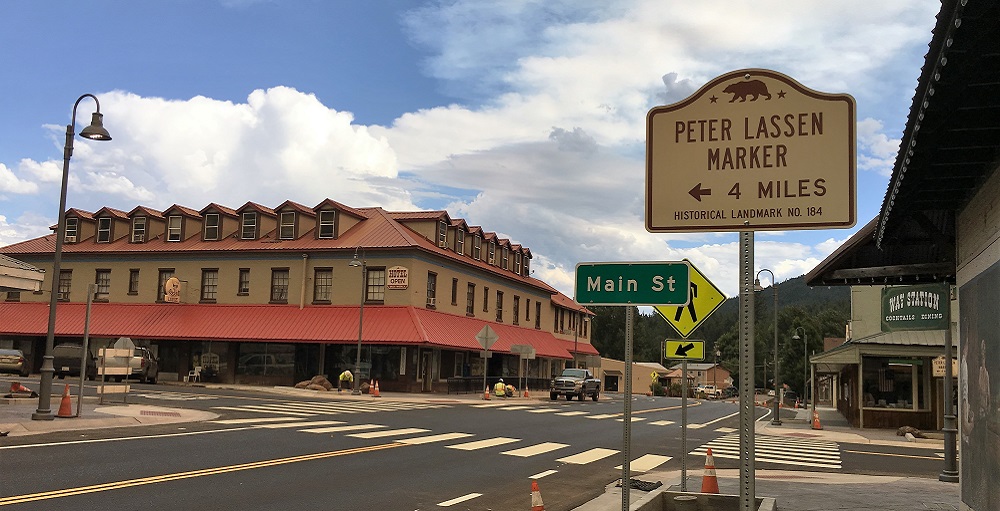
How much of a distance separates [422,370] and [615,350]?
91.3 metres

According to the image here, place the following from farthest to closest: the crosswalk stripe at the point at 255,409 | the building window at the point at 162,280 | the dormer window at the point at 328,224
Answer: the building window at the point at 162,280
the dormer window at the point at 328,224
the crosswalk stripe at the point at 255,409

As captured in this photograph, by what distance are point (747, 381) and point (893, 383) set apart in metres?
30.5

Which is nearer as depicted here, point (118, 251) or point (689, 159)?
point (689, 159)

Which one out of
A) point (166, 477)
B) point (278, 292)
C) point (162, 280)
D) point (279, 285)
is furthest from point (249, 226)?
point (166, 477)

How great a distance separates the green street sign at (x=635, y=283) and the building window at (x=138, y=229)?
153 ft

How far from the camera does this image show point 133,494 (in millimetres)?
10195

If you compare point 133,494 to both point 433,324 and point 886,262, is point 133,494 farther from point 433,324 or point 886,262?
point 433,324

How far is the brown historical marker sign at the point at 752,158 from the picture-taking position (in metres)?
4.74

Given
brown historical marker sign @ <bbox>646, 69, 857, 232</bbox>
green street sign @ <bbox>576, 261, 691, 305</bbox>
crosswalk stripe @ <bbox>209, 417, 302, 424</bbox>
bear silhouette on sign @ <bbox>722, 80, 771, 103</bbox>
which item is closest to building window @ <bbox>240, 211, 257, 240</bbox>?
crosswalk stripe @ <bbox>209, 417, 302, 424</bbox>

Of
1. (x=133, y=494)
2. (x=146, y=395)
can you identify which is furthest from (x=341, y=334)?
(x=133, y=494)

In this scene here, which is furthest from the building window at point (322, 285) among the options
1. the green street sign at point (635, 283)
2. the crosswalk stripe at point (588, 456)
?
the green street sign at point (635, 283)

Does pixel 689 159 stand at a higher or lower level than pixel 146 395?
higher

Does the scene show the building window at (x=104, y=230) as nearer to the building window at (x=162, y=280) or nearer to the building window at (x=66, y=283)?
the building window at (x=66, y=283)

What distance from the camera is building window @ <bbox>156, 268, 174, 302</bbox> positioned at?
46.2 metres
